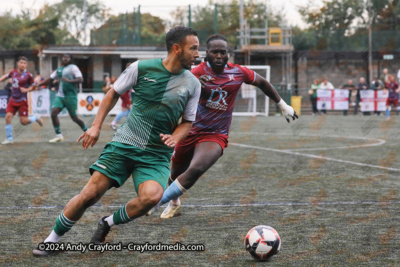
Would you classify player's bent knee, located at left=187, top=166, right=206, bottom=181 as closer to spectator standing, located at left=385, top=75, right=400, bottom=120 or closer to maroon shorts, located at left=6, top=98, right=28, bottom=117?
Result: maroon shorts, located at left=6, top=98, right=28, bottom=117

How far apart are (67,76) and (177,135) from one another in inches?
422

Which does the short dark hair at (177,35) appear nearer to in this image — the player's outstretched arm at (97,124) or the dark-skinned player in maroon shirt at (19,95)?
the player's outstretched arm at (97,124)

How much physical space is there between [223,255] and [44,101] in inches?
976

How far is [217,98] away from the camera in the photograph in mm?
6441

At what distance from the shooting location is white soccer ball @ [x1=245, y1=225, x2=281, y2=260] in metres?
4.55

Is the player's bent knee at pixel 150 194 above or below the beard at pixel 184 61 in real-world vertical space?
below

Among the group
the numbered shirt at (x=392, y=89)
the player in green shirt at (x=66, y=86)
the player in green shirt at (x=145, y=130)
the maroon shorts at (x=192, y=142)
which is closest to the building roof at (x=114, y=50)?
the numbered shirt at (x=392, y=89)

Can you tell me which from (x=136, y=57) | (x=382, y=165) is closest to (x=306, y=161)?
(x=382, y=165)

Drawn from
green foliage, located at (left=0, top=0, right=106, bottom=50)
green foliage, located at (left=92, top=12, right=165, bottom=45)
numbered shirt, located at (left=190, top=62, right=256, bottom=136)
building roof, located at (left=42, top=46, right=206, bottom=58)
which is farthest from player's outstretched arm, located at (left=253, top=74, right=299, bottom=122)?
green foliage, located at (left=0, top=0, right=106, bottom=50)

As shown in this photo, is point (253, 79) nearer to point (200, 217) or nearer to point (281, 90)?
point (200, 217)

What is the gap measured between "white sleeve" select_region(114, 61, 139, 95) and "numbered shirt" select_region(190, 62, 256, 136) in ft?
5.39

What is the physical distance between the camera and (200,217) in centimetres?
624

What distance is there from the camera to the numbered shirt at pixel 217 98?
21.1ft

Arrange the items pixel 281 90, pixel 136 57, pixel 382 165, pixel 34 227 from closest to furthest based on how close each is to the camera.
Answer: pixel 34 227, pixel 382 165, pixel 281 90, pixel 136 57
